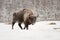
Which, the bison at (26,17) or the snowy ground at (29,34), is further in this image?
the bison at (26,17)

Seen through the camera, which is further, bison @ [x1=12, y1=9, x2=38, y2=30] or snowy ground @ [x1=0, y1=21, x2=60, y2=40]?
bison @ [x1=12, y1=9, x2=38, y2=30]

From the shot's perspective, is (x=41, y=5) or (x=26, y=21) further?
(x=41, y=5)

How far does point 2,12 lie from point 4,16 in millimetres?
277

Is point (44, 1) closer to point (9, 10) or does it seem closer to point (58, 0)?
→ point (58, 0)

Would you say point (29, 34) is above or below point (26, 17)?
below

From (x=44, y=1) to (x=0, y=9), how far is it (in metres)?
Result: 2.77

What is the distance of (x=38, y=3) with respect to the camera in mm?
12391

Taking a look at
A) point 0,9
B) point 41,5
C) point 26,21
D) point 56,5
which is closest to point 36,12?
point 41,5

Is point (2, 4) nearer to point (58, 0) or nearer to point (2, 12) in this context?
point (2, 12)

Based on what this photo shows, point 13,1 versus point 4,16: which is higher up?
point 13,1

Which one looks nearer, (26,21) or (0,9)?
(26,21)

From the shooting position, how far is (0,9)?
39.8 feet

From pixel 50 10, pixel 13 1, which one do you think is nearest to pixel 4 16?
pixel 13 1

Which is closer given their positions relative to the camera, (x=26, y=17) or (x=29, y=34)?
(x=29, y=34)
